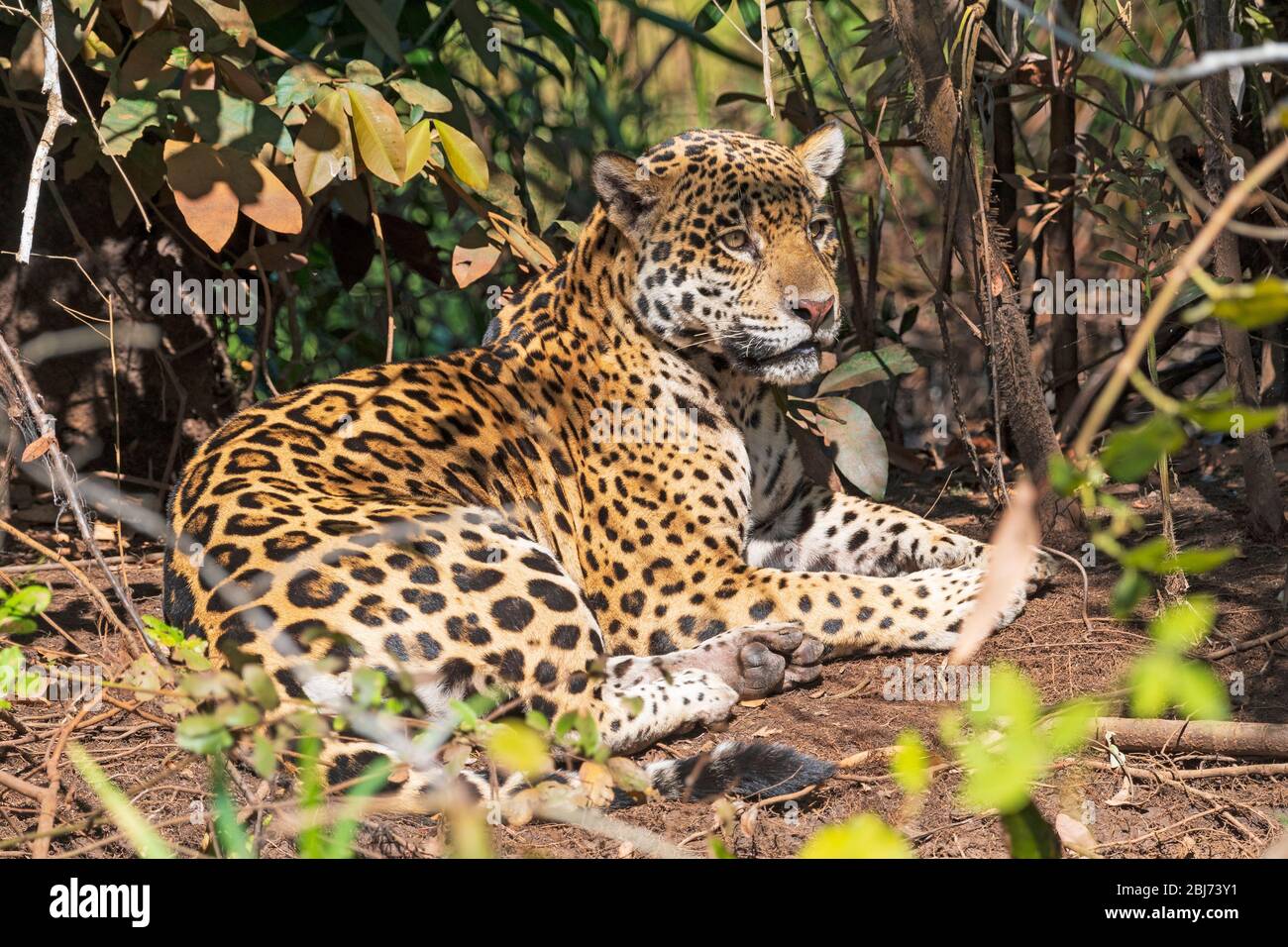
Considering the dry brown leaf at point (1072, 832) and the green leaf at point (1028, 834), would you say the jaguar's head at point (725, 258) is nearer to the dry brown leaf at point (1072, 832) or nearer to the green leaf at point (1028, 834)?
the dry brown leaf at point (1072, 832)

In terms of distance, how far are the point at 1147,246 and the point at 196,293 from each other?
15.4ft

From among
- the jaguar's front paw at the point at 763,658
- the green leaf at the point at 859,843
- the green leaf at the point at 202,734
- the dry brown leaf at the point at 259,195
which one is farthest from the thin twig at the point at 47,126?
the green leaf at the point at 859,843

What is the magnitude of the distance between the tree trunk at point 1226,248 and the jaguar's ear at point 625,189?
2107 mm

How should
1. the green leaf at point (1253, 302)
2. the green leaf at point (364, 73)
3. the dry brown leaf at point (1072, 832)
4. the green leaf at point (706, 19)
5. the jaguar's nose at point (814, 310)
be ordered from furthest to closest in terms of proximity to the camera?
the green leaf at point (706, 19)
the green leaf at point (364, 73)
the jaguar's nose at point (814, 310)
the dry brown leaf at point (1072, 832)
the green leaf at point (1253, 302)

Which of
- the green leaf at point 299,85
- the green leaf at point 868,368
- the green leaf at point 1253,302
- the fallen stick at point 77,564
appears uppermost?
the green leaf at point 299,85

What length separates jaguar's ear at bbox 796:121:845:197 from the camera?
5.86 m

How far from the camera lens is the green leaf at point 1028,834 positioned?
208 cm

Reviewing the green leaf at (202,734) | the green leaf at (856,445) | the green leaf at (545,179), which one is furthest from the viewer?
the green leaf at (545,179)

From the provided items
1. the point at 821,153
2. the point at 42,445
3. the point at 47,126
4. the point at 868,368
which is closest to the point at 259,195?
the point at 47,126

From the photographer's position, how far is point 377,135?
5.41m

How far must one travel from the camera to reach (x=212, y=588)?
4.02 metres

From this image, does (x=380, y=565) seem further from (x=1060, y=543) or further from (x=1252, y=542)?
(x=1252, y=542)

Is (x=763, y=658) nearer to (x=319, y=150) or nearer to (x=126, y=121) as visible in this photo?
(x=319, y=150)

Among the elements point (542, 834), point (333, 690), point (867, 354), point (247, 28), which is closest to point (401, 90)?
point (247, 28)
